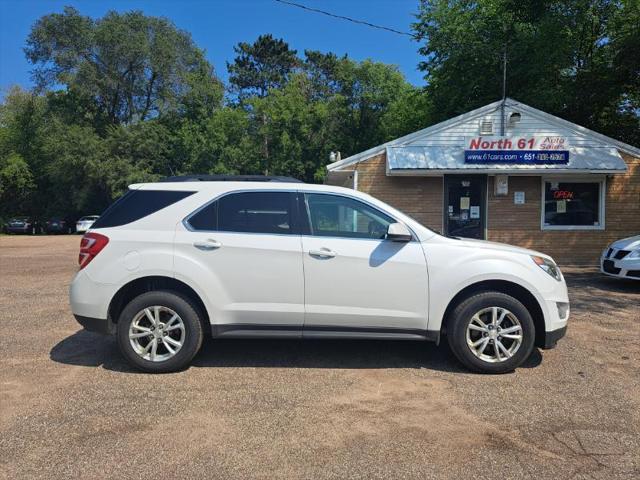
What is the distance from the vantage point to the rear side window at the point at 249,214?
4.93m

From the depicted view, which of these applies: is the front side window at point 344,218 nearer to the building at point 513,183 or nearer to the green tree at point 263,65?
the building at point 513,183

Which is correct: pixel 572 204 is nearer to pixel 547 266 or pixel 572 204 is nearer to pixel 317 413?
pixel 547 266

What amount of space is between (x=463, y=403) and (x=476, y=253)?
4.67ft

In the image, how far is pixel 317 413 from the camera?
3.99 meters

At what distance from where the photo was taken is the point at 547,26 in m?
19.2

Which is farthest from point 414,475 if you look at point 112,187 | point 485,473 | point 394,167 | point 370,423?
point 112,187

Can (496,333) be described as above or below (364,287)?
below

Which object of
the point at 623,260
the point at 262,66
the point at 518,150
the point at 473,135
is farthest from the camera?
the point at 262,66

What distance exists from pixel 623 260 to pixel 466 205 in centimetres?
460

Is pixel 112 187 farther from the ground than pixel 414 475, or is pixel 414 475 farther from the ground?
pixel 112 187

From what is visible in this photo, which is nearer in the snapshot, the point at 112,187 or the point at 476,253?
the point at 476,253

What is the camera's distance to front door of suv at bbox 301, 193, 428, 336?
475cm

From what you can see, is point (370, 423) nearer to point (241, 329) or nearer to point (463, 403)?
point (463, 403)

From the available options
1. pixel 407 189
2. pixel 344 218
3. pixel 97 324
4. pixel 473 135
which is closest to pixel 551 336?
pixel 344 218
